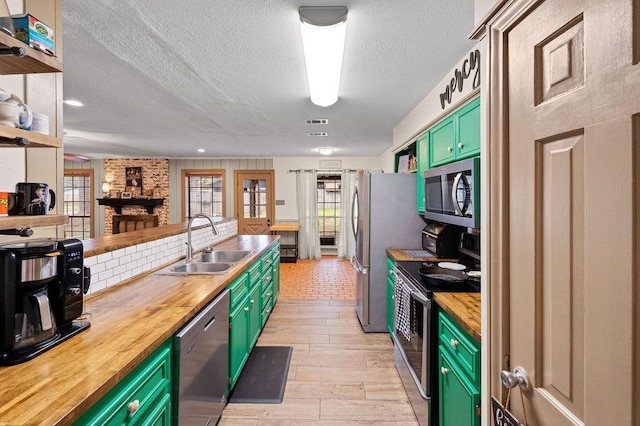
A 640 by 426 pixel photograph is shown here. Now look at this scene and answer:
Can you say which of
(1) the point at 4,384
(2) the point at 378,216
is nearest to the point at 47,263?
(1) the point at 4,384

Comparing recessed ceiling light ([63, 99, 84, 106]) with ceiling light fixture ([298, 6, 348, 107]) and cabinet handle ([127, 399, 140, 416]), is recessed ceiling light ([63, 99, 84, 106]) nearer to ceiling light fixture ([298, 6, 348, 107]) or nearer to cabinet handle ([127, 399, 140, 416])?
ceiling light fixture ([298, 6, 348, 107])

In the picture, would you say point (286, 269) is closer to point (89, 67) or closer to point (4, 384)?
point (89, 67)

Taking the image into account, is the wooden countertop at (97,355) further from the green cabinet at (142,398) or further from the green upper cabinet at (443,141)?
the green upper cabinet at (443,141)

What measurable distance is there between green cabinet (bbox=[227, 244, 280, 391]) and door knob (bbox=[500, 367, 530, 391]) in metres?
1.61

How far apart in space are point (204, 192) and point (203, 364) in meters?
6.47

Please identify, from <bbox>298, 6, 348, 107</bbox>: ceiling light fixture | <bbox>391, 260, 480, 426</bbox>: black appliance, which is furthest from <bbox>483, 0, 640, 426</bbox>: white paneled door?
<bbox>298, 6, 348, 107</bbox>: ceiling light fixture

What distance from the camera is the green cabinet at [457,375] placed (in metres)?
1.30

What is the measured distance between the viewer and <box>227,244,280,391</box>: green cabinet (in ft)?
7.00

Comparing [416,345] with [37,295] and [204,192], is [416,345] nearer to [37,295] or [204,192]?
[37,295]

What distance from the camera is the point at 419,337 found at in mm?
1919

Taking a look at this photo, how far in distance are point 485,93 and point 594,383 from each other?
35.0 inches

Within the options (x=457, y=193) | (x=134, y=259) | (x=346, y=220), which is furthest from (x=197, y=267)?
(x=346, y=220)

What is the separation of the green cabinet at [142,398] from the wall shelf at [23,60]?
1.13 meters

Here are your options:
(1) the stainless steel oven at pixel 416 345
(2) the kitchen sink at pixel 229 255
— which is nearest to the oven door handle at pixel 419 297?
(1) the stainless steel oven at pixel 416 345
